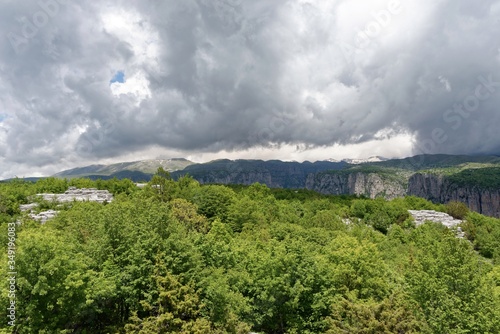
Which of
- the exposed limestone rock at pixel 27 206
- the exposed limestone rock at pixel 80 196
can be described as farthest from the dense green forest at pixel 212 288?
the exposed limestone rock at pixel 80 196

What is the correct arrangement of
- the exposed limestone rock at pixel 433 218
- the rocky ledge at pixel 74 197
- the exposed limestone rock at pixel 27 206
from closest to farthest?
the exposed limestone rock at pixel 27 206 < the rocky ledge at pixel 74 197 < the exposed limestone rock at pixel 433 218

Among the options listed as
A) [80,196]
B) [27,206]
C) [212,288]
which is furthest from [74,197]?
[212,288]

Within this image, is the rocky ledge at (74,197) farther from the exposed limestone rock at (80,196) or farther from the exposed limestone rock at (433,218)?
the exposed limestone rock at (433,218)

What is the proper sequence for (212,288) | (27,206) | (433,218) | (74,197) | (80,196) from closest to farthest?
(212,288) → (27,206) → (74,197) → (80,196) → (433,218)

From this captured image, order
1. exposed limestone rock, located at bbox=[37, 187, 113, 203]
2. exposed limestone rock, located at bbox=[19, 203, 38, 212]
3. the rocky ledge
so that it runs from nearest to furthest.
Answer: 1. exposed limestone rock, located at bbox=[19, 203, 38, 212]
2. the rocky ledge
3. exposed limestone rock, located at bbox=[37, 187, 113, 203]

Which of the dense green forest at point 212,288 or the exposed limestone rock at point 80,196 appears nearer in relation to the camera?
the dense green forest at point 212,288

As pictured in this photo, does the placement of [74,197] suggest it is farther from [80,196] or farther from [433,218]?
[433,218]

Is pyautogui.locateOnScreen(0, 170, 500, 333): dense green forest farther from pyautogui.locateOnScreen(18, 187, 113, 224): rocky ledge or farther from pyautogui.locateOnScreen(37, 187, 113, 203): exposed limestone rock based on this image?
pyautogui.locateOnScreen(37, 187, 113, 203): exposed limestone rock

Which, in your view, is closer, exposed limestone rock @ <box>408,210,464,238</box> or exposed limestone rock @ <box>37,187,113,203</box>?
exposed limestone rock @ <box>37,187,113,203</box>

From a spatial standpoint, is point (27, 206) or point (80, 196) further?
point (80, 196)

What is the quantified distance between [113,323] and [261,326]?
1612 centimetres

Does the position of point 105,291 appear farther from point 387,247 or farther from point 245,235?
point 387,247

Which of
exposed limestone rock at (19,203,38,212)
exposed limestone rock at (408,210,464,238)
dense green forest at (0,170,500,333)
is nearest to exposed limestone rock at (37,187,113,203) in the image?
exposed limestone rock at (19,203,38,212)

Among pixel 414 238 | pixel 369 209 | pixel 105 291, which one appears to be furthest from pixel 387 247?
pixel 105 291
